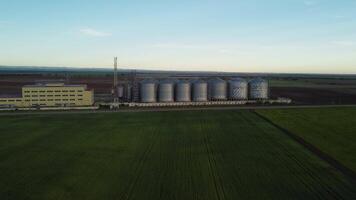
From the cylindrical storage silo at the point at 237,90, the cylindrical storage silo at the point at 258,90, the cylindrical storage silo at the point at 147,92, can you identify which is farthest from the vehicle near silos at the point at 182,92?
Result: the cylindrical storage silo at the point at 258,90

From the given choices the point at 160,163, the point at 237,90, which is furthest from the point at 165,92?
the point at 160,163

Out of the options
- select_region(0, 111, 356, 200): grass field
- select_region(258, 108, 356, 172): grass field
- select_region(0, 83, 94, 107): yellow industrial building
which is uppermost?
select_region(0, 83, 94, 107): yellow industrial building

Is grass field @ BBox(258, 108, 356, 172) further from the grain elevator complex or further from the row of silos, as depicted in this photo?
the row of silos

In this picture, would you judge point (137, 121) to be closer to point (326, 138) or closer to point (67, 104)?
point (67, 104)

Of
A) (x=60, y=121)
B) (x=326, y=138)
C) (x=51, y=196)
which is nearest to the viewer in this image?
(x=51, y=196)

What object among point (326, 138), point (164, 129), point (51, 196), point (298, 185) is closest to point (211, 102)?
point (164, 129)

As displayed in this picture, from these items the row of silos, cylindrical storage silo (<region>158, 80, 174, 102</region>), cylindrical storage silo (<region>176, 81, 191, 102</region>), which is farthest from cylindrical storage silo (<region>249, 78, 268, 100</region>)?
cylindrical storage silo (<region>158, 80, 174, 102</region>)

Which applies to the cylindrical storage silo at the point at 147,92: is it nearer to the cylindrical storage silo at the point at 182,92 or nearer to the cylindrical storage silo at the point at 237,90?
the cylindrical storage silo at the point at 182,92
